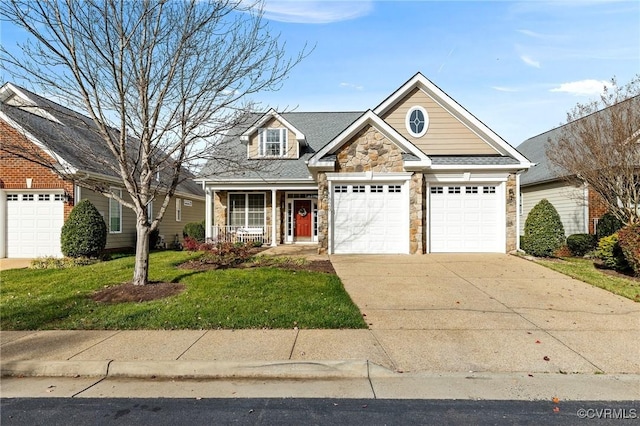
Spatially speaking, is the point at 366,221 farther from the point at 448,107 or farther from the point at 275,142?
the point at 275,142

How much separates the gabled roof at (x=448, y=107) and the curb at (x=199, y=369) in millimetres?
11584

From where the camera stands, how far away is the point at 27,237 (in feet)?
46.7

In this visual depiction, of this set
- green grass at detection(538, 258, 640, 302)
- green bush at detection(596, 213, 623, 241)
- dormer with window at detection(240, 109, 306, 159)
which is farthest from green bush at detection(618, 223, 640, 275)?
dormer with window at detection(240, 109, 306, 159)

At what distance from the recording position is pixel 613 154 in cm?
1194

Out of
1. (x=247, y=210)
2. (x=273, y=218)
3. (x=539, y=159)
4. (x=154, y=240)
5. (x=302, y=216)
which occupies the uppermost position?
(x=539, y=159)

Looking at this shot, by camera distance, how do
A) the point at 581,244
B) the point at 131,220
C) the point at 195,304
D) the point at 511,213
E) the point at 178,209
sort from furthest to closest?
the point at 178,209, the point at 131,220, the point at 581,244, the point at 511,213, the point at 195,304

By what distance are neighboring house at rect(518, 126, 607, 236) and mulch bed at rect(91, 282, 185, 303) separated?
44.3 feet

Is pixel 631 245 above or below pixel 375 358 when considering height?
above

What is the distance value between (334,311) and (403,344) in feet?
5.35

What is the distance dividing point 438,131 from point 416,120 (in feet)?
3.16

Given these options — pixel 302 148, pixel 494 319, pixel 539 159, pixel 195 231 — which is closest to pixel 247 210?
pixel 195 231

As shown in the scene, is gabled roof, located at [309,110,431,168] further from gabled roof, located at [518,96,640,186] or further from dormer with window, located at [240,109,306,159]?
dormer with window, located at [240,109,306,159]

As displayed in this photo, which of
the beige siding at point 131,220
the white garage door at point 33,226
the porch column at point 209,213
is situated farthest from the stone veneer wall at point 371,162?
the white garage door at point 33,226

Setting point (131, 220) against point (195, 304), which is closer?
point (195, 304)
